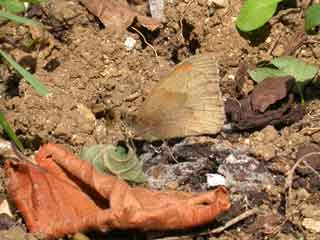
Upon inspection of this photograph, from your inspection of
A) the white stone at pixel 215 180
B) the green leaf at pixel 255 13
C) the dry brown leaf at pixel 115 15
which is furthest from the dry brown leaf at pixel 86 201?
the green leaf at pixel 255 13

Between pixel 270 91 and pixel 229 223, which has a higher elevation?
pixel 270 91

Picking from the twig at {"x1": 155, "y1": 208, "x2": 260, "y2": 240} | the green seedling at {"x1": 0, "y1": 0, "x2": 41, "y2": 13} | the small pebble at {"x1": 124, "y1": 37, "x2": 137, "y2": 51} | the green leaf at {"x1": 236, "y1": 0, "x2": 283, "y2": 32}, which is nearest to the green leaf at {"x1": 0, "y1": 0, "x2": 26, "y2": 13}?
the green seedling at {"x1": 0, "y1": 0, "x2": 41, "y2": 13}

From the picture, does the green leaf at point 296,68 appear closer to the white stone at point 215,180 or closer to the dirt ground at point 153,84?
the dirt ground at point 153,84

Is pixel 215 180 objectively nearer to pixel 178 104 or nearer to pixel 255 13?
pixel 178 104

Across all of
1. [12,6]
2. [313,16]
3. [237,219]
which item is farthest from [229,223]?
[12,6]

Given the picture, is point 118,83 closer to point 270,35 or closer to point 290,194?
point 270,35

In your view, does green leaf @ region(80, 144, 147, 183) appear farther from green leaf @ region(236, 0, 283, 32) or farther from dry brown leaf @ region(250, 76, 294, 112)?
green leaf @ region(236, 0, 283, 32)

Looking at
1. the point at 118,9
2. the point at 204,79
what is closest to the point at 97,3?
the point at 118,9
